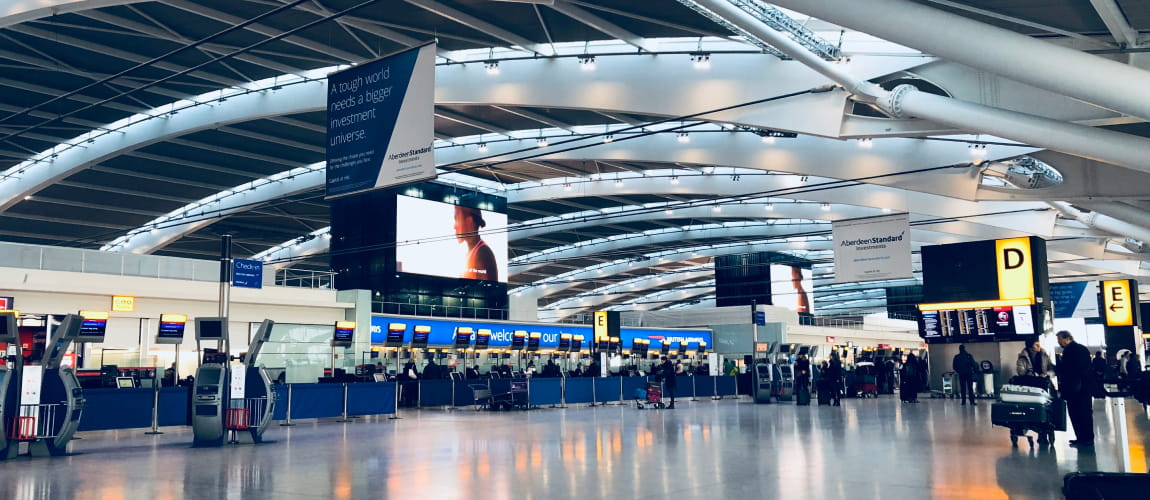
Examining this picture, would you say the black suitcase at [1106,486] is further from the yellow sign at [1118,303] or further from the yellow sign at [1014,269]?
the yellow sign at [1118,303]

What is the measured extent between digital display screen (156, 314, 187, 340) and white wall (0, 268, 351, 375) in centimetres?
103

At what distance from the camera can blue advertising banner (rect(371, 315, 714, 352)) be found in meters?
32.4

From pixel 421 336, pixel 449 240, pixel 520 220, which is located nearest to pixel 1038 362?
pixel 421 336

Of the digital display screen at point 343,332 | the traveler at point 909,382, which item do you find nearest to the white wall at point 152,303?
the digital display screen at point 343,332

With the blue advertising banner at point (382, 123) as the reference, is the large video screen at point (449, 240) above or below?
above

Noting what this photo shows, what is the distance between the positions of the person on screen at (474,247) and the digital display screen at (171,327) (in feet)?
41.8

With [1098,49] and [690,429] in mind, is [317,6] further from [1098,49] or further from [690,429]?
[1098,49]

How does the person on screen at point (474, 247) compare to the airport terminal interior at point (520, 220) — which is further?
the person on screen at point (474, 247)

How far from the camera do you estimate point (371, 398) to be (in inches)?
824

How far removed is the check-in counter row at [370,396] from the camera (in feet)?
52.1

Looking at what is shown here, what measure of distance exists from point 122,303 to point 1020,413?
22.7m

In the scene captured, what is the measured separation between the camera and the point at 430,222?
35.2 metres

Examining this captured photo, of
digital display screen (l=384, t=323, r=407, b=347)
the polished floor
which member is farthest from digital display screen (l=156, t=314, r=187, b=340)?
digital display screen (l=384, t=323, r=407, b=347)

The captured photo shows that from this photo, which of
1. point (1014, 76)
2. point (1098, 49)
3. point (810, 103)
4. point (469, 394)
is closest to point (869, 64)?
point (810, 103)
